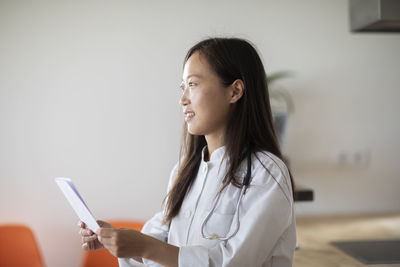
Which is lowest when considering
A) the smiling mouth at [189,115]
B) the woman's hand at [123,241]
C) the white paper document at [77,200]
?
the woman's hand at [123,241]

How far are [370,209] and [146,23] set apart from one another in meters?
1.82

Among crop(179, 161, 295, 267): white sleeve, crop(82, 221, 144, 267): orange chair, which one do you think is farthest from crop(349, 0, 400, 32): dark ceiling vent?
crop(82, 221, 144, 267): orange chair

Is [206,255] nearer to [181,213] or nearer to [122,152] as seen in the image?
[181,213]

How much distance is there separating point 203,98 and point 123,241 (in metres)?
0.43

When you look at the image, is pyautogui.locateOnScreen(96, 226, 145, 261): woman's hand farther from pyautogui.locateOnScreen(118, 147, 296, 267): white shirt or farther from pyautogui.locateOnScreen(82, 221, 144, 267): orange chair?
pyautogui.locateOnScreen(82, 221, 144, 267): orange chair

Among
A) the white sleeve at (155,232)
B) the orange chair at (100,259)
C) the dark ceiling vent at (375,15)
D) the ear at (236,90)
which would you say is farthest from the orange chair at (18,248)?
the dark ceiling vent at (375,15)

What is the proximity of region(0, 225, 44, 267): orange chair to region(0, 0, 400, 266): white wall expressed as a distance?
0.14 meters

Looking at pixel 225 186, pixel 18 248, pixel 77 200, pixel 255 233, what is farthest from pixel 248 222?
pixel 18 248

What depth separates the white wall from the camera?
229 centimetres

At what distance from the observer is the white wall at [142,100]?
2293mm

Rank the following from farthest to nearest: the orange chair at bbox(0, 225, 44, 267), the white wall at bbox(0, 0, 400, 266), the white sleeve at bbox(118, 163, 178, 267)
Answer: the white wall at bbox(0, 0, 400, 266), the orange chair at bbox(0, 225, 44, 267), the white sleeve at bbox(118, 163, 178, 267)

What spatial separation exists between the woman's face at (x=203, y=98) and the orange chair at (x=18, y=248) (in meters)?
1.52

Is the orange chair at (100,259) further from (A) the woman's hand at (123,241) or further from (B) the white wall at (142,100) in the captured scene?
(A) the woman's hand at (123,241)

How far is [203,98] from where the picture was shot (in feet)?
3.50
